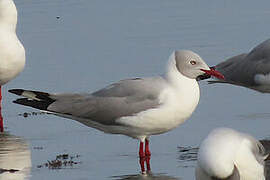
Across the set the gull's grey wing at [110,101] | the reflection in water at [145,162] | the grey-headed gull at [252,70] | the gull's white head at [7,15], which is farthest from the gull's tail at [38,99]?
the grey-headed gull at [252,70]

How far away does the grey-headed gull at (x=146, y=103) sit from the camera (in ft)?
34.1

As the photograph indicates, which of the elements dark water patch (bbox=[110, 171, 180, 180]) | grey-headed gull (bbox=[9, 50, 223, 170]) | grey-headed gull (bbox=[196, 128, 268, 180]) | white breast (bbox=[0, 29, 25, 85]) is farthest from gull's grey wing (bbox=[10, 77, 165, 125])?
grey-headed gull (bbox=[196, 128, 268, 180])

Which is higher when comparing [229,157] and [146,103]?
[146,103]

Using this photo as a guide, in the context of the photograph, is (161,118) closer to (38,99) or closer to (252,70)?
(38,99)

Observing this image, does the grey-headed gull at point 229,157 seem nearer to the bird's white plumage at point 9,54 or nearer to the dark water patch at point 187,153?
the dark water patch at point 187,153

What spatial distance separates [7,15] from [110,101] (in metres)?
3.10

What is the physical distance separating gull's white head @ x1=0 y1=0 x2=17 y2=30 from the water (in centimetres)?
97

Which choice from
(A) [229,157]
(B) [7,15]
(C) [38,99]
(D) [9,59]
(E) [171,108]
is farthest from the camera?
(B) [7,15]

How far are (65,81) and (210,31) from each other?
12.0 ft

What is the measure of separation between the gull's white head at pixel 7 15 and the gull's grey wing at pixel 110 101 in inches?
86.8

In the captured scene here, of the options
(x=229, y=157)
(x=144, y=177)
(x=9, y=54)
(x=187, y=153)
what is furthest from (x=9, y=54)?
(x=229, y=157)

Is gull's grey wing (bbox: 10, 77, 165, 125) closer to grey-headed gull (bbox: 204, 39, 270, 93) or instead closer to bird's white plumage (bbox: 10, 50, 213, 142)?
bird's white plumage (bbox: 10, 50, 213, 142)

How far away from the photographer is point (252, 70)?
1284cm

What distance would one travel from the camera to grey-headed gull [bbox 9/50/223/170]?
34.1 ft
